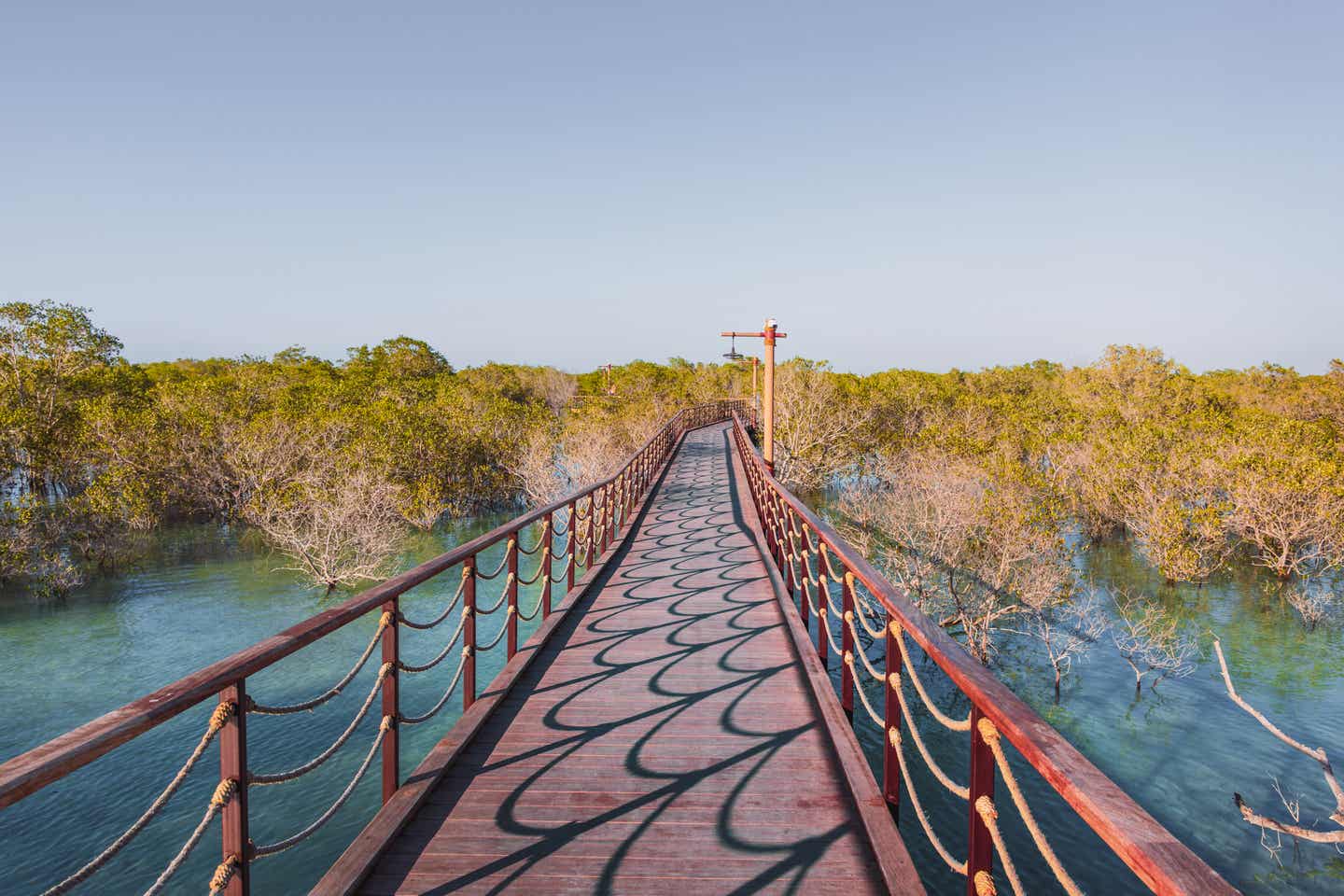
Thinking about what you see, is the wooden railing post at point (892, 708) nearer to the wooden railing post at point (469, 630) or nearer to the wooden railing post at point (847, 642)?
the wooden railing post at point (847, 642)

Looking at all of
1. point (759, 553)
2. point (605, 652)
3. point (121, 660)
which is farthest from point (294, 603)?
point (605, 652)

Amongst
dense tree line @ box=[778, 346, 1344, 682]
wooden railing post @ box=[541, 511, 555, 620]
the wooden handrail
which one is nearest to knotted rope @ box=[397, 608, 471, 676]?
the wooden handrail

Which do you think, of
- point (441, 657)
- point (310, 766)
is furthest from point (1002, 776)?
point (441, 657)

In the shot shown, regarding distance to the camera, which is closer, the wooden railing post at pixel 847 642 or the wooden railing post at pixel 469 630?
the wooden railing post at pixel 847 642

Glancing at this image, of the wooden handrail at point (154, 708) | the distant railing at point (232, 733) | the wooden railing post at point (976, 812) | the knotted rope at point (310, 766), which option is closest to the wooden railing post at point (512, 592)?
the distant railing at point (232, 733)

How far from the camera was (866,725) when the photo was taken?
46.1 ft

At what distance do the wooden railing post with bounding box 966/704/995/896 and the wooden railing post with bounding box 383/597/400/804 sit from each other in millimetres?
2590

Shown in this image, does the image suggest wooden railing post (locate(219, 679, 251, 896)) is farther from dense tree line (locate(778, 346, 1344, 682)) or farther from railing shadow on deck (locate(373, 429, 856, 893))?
dense tree line (locate(778, 346, 1344, 682))

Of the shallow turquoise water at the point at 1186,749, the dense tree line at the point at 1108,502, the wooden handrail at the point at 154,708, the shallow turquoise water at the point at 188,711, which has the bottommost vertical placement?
the shallow turquoise water at the point at 1186,749

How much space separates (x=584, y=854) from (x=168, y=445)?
2662cm

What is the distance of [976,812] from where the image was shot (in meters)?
2.03

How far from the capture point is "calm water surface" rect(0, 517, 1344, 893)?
31.6ft

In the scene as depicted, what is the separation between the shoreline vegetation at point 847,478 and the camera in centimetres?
1725

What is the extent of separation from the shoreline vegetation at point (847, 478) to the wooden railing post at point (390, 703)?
32.4 feet
